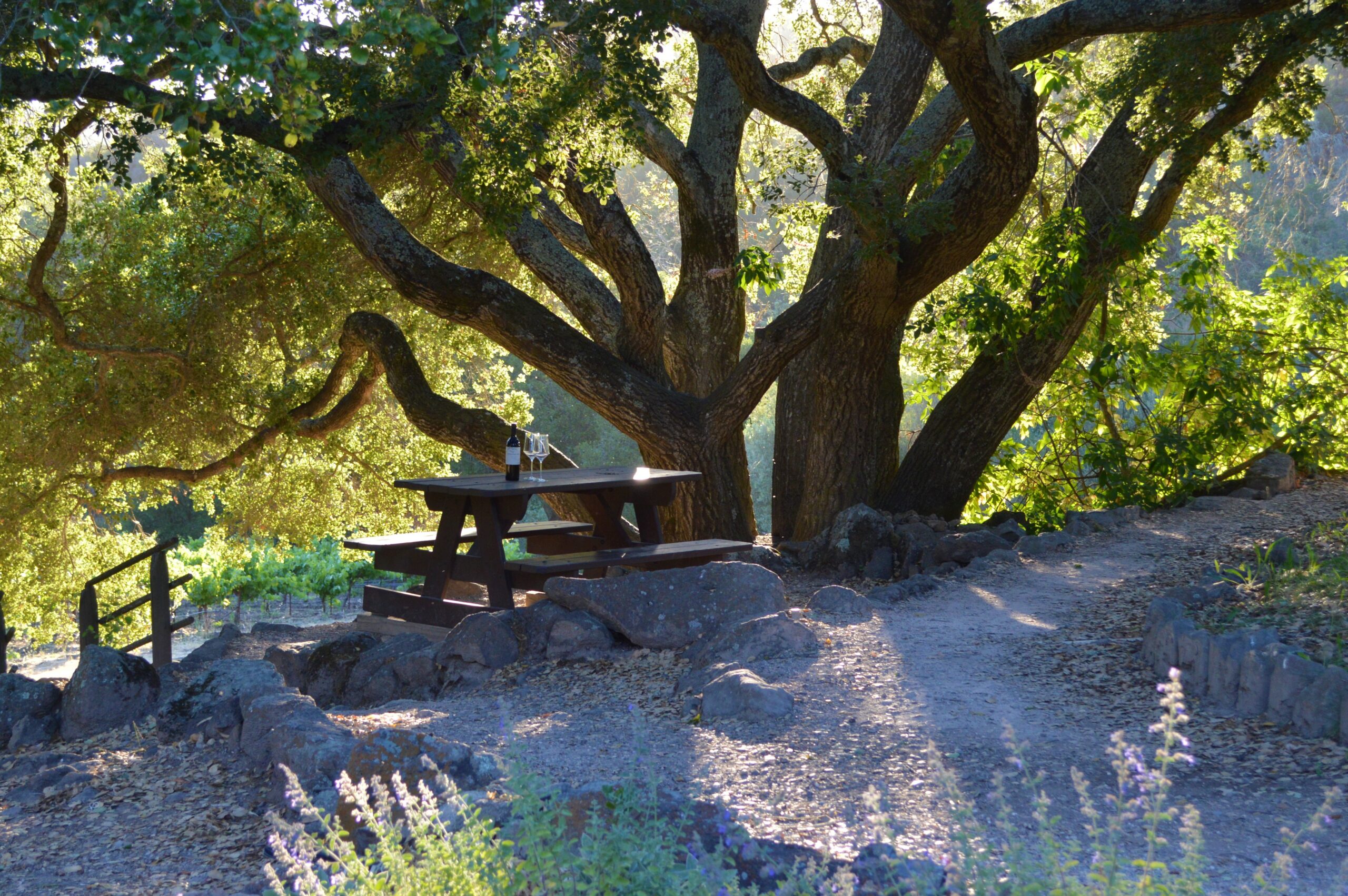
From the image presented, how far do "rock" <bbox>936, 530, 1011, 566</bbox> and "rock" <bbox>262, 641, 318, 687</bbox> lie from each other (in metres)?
3.77

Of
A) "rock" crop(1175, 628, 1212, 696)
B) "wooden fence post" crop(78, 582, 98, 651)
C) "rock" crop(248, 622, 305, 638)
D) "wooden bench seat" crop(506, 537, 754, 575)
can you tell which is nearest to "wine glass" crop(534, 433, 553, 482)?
"wooden bench seat" crop(506, 537, 754, 575)

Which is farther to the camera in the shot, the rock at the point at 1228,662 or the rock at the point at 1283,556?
the rock at the point at 1283,556

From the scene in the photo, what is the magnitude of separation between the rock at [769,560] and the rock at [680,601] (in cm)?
227

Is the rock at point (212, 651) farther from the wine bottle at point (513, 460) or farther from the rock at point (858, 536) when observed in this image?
the rock at point (858, 536)

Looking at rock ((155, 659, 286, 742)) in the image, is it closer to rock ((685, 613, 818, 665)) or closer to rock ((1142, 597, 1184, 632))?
rock ((685, 613, 818, 665))

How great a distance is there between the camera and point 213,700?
4.38 m

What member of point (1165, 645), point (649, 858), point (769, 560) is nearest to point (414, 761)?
point (649, 858)

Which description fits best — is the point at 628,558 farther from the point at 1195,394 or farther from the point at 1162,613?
the point at 1195,394

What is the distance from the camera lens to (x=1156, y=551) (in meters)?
6.55

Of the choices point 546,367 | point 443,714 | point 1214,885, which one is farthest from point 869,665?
point 546,367

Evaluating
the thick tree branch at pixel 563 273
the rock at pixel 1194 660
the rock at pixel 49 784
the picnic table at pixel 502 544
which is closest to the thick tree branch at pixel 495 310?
the thick tree branch at pixel 563 273

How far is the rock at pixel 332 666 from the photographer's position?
5.58m

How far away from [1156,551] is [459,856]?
5608mm

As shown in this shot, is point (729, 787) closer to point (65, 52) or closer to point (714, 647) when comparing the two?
point (714, 647)
